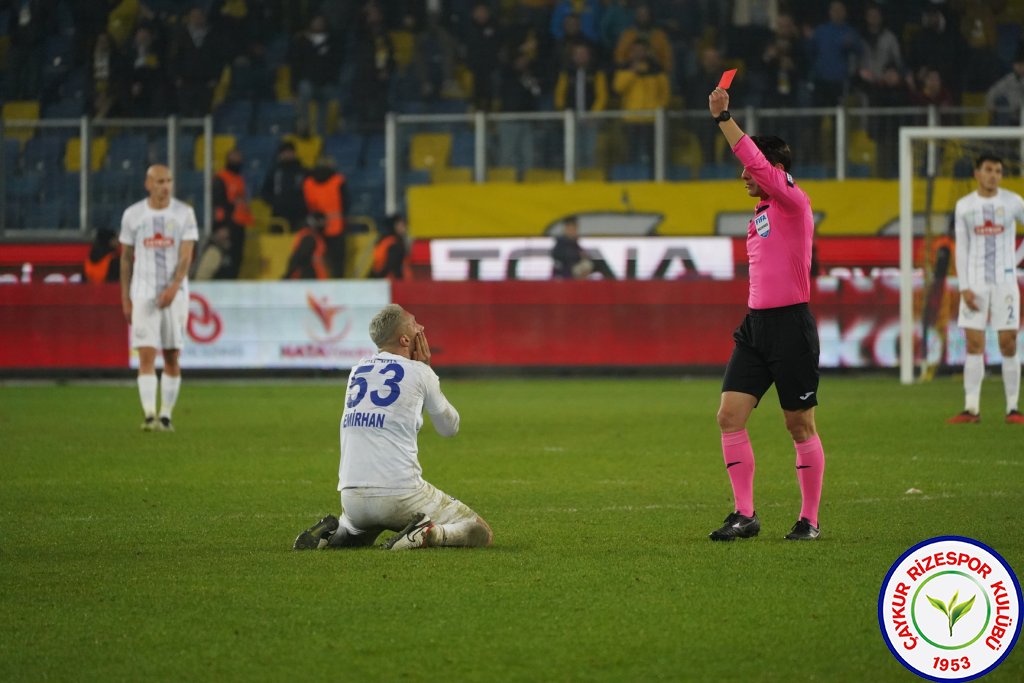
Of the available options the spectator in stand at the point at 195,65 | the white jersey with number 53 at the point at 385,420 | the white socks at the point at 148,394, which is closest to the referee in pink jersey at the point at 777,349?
the white jersey with number 53 at the point at 385,420

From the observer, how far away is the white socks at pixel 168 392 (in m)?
14.6

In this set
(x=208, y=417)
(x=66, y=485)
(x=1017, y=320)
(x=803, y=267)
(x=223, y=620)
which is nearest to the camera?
(x=223, y=620)

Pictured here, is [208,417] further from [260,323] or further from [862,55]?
[862,55]

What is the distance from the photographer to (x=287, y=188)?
2470cm

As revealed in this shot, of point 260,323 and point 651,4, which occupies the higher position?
point 651,4

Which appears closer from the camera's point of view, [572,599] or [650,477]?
[572,599]

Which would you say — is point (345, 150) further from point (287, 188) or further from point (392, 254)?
point (392, 254)

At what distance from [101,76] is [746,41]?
34.3ft

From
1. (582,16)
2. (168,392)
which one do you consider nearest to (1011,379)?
(168,392)

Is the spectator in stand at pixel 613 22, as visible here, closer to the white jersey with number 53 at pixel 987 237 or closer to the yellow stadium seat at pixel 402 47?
the yellow stadium seat at pixel 402 47

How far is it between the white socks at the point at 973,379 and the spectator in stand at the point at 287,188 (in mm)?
12231

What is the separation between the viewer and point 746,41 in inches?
1024

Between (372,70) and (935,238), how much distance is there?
32.0ft

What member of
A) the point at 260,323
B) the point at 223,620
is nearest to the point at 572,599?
the point at 223,620
